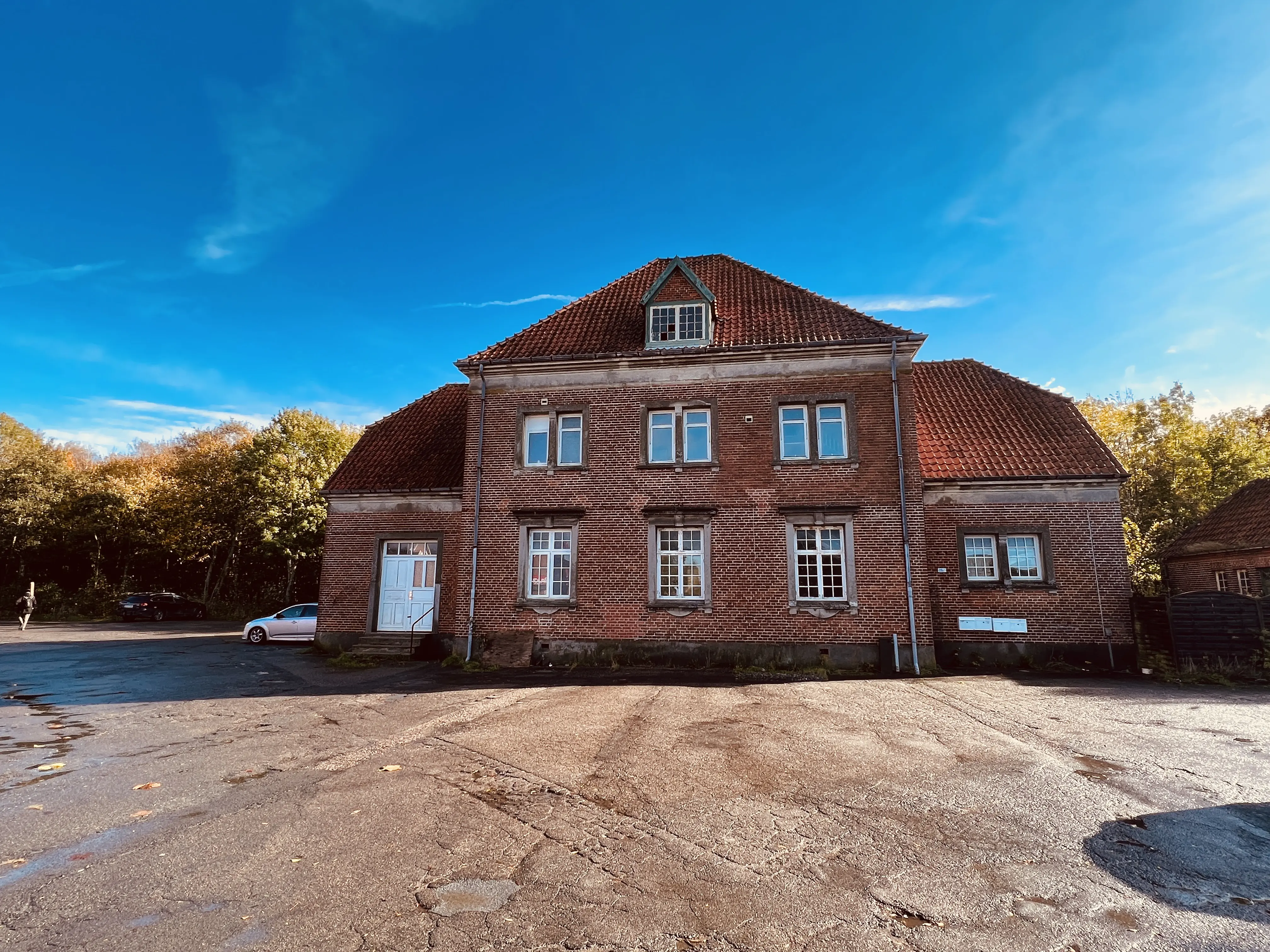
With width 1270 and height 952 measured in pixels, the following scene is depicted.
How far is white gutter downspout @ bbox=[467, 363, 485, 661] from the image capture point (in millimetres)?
15508

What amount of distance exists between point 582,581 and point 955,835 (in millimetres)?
11164

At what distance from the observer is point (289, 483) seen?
3412 centimetres

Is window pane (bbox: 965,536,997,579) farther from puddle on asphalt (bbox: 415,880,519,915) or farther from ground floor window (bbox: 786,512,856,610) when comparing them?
puddle on asphalt (bbox: 415,880,519,915)

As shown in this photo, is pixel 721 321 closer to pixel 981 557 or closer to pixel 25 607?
pixel 981 557

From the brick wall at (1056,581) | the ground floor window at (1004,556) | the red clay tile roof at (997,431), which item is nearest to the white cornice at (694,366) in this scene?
the red clay tile roof at (997,431)

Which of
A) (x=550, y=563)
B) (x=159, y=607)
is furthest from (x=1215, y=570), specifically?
(x=159, y=607)

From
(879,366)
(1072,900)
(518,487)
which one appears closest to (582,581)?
(518,487)

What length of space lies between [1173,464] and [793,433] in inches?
837

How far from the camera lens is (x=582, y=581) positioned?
15.3 meters

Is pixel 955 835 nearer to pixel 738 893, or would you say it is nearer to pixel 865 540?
pixel 738 893

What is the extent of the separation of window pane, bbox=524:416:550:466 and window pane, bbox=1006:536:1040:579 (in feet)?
38.8

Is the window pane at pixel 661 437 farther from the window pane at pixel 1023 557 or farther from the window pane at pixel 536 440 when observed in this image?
the window pane at pixel 1023 557

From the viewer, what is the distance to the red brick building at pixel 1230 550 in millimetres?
17156

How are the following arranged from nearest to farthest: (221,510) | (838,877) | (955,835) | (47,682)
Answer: (838,877) → (955,835) → (47,682) → (221,510)
